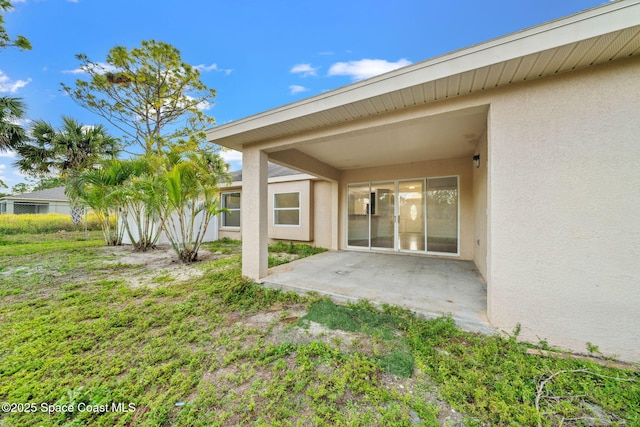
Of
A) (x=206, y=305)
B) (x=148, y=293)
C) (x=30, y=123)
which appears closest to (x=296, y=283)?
(x=206, y=305)

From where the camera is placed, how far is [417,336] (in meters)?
2.53

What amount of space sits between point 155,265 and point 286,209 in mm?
4641

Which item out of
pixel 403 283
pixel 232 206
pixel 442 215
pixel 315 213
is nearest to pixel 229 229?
pixel 232 206

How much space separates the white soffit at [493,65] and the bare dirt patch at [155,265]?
425 centimetres

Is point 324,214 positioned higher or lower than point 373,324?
higher

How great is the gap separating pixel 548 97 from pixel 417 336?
2.93 metres

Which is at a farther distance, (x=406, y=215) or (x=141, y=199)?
(x=406, y=215)

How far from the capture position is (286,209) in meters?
9.16

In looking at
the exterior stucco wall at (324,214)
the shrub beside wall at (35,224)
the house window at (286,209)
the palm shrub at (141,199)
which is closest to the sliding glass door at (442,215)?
the exterior stucco wall at (324,214)

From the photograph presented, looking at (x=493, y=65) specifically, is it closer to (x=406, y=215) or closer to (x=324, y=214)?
(x=406, y=215)

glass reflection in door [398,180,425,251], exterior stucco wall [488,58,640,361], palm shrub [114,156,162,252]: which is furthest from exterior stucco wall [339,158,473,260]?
palm shrub [114,156,162,252]

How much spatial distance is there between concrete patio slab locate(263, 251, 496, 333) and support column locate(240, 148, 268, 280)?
41 cm

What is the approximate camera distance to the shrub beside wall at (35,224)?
535 inches

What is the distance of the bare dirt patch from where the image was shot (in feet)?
16.1
